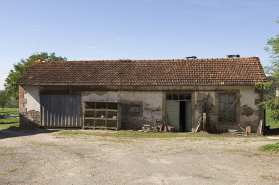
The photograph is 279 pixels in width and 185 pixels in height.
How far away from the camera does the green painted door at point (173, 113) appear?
16406 mm

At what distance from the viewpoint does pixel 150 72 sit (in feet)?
57.3

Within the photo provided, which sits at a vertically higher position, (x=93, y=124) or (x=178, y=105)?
(x=178, y=105)

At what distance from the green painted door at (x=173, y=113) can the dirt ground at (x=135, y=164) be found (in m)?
A: 5.06

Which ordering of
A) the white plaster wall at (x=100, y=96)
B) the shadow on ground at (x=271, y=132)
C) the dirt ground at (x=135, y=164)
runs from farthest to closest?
the white plaster wall at (x=100, y=96) → the shadow on ground at (x=271, y=132) → the dirt ground at (x=135, y=164)

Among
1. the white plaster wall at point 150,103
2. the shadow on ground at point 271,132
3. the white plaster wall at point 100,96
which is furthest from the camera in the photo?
the white plaster wall at point 100,96

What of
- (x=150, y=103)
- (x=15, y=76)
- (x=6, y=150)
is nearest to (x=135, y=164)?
(x=6, y=150)

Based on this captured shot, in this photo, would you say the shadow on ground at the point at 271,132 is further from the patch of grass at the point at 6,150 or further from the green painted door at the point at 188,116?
the patch of grass at the point at 6,150

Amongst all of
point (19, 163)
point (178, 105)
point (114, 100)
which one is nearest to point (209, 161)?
point (19, 163)

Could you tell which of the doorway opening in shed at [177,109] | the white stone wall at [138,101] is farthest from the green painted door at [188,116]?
the white stone wall at [138,101]

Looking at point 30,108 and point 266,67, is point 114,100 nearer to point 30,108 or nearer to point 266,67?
point 30,108

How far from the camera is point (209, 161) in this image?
8.33 m

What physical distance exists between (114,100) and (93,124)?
6.37ft

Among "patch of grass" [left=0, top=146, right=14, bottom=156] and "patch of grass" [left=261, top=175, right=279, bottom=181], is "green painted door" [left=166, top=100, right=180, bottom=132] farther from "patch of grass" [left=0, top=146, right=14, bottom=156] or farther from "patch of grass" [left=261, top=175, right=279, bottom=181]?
"patch of grass" [left=261, top=175, right=279, bottom=181]

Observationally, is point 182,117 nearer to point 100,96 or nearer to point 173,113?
point 173,113
